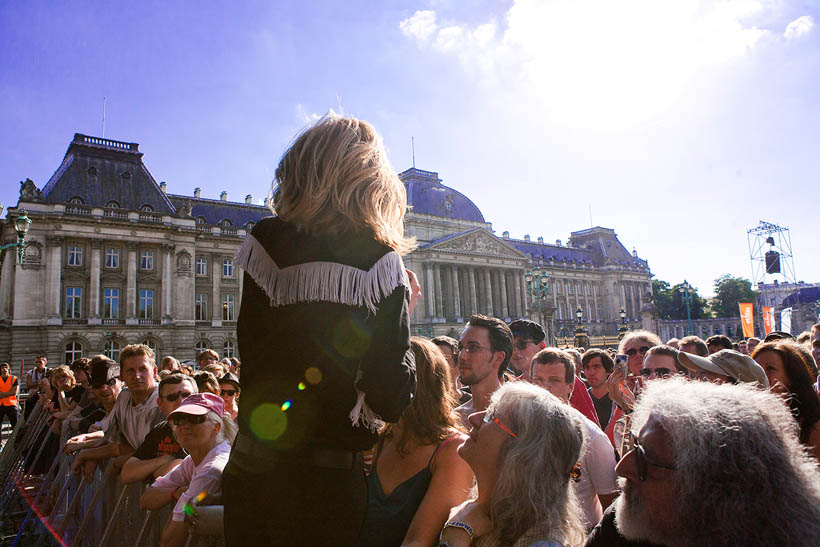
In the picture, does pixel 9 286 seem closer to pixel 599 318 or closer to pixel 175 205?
pixel 175 205

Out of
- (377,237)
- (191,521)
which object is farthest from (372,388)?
(191,521)

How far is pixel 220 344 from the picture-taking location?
1688 inches

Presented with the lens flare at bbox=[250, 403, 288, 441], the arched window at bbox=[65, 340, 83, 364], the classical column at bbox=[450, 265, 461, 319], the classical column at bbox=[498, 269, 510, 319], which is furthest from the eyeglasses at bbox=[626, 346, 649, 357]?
the classical column at bbox=[498, 269, 510, 319]

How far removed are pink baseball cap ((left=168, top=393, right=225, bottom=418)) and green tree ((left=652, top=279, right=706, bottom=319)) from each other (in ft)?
281

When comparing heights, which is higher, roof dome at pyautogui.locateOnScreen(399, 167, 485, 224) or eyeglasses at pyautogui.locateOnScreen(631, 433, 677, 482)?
roof dome at pyautogui.locateOnScreen(399, 167, 485, 224)

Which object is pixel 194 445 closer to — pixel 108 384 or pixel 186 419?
pixel 186 419

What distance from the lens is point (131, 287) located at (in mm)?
38844

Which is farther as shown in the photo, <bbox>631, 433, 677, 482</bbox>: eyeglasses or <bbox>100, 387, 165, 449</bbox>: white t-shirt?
<bbox>100, 387, 165, 449</bbox>: white t-shirt

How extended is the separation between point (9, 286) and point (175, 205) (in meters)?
13.7

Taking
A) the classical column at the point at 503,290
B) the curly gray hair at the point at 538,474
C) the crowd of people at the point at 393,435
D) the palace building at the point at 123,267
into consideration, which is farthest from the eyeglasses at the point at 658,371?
the classical column at the point at 503,290

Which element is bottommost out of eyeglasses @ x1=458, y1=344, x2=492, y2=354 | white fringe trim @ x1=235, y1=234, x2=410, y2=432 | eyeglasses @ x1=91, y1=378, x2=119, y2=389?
eyeglasses @ x1=91, y1=378, x2=119, y2=389

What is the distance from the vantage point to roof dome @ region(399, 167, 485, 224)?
57656 millimetres

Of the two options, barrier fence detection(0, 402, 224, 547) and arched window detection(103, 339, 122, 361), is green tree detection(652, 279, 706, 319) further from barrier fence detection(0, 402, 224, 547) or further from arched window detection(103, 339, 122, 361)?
barrier fence detection(0, 402, 224, 547)

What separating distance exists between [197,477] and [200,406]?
0.57 metres
